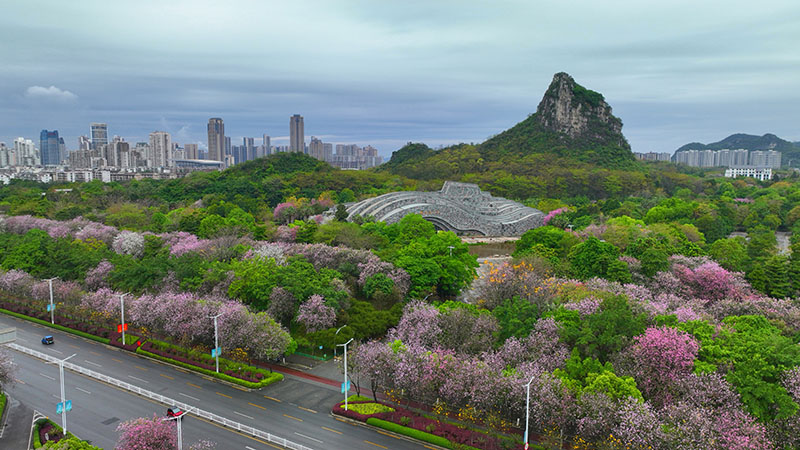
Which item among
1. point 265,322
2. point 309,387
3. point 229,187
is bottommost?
point 309,387

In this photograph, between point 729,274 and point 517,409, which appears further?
point 729,274

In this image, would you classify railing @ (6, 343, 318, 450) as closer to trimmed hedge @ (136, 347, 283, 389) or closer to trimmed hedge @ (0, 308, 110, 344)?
trimmed hedge @ (136, 347, 283, 389)

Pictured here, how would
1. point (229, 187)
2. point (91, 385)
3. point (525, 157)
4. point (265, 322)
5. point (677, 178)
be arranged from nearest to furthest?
1. point (91, 385)
2. point (265, 322)
3. point (229, 187)
4. point (677, 178)
5. point (525, 157)

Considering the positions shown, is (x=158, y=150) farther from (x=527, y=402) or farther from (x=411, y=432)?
(x=527, y=402)

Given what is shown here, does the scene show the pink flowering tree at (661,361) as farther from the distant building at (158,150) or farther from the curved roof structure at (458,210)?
the distant building at (158,150)

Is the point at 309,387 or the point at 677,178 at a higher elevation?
the point at 677,178

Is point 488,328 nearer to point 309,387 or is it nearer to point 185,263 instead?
point 309,387

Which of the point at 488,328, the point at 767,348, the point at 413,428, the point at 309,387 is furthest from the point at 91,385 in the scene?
the point at 767,348

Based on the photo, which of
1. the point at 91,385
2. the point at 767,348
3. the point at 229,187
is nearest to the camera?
the point at 767,348
